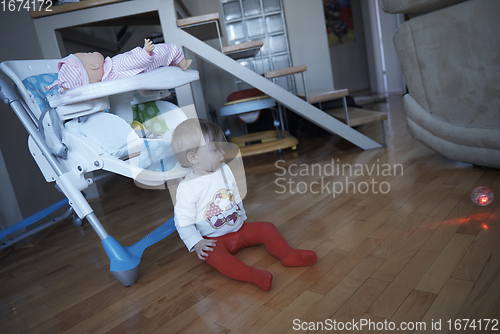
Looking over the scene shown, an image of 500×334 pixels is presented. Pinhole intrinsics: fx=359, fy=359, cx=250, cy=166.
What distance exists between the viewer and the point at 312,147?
2719 mm

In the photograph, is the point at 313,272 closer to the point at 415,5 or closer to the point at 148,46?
the point at 148,46

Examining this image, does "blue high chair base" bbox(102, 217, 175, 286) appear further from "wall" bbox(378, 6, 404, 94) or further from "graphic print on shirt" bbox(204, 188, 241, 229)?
"wall" bbox(378, 6, 404, 94)

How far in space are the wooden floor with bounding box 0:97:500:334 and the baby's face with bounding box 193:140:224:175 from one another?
1.01ft

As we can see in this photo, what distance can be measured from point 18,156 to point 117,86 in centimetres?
106

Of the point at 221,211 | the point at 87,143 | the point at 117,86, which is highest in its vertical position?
the point at 117,86

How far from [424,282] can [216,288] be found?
527mm

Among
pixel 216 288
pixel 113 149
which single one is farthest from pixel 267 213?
pixel 113 149

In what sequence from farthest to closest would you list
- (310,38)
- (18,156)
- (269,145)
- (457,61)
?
(310,38), (269,145), (18,156), (457,61)

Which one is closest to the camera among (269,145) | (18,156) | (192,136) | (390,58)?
(192,136)

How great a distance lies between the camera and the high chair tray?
1.01 metres

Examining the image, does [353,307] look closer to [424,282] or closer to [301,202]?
[424,282]

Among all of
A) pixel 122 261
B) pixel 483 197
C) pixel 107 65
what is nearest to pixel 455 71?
pixel 483 197

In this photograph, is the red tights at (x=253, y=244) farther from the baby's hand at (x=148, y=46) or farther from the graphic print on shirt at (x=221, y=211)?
the baby's hand at (x=148, y=46)

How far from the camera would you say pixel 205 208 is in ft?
3.62
